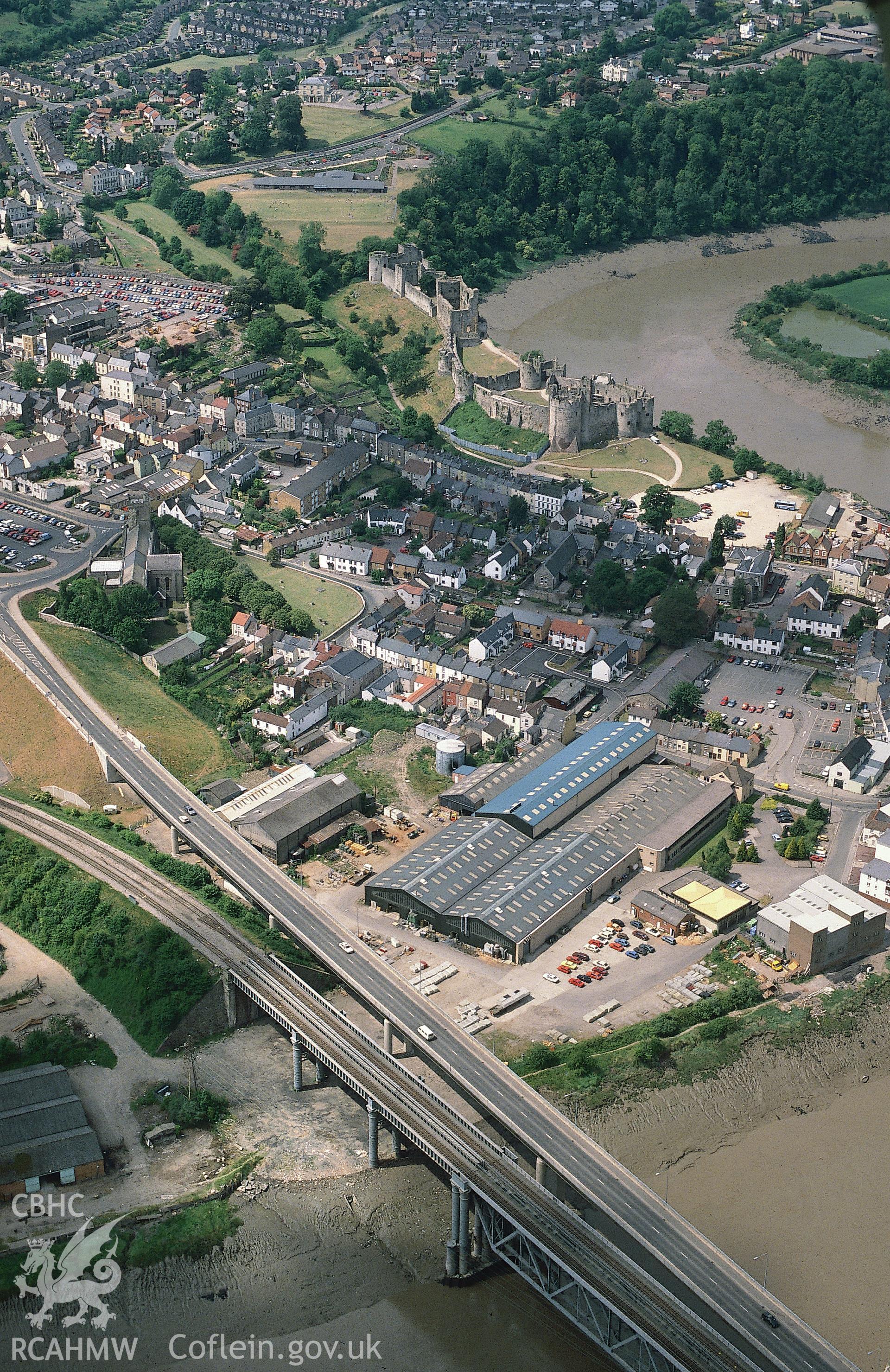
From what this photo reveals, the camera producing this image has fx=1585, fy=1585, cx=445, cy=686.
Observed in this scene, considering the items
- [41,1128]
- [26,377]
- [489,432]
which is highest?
[26,377]

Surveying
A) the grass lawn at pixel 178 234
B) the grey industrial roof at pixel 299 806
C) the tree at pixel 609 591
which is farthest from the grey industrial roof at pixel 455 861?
the grass lawn at pixel 178 234

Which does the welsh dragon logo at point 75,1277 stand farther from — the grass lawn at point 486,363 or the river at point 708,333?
the grass lawn at point 486,363

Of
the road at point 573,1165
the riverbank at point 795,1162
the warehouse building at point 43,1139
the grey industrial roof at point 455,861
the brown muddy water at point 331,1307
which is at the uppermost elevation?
the road at point 573,1165

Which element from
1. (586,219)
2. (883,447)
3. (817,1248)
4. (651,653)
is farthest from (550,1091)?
(586,219)

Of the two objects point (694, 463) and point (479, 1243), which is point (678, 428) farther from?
point (479, 1243)

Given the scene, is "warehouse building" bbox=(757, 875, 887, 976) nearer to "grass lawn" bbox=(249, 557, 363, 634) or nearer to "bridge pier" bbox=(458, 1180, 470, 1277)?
"bridge pier" bbox=(458, 1180, 470, 1277)

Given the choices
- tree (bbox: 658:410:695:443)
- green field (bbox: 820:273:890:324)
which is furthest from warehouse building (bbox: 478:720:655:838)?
green field (bbox: 820:273:890:324)

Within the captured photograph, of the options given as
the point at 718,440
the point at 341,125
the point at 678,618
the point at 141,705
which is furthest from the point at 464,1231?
the point at 341,125
